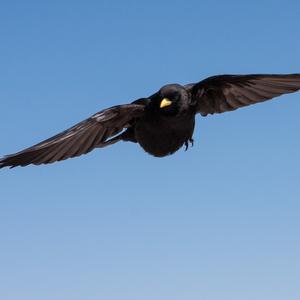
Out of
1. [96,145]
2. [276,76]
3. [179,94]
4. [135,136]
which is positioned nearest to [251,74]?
[276,76]

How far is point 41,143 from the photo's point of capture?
A: 337 inches

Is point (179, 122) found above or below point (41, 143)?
above

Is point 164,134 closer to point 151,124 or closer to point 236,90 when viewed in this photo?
point 151,124

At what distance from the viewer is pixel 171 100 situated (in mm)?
8984

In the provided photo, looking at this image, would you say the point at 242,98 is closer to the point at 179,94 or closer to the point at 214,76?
the point at 214,76

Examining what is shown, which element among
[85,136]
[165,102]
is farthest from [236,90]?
[85,136]

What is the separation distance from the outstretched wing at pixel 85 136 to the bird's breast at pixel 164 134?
1.02 ft

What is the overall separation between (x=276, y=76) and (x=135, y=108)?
2.30 meters

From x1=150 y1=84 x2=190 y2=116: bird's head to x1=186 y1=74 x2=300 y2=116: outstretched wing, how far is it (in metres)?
0.48

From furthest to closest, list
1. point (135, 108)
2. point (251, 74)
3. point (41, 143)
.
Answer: point (251, 74) < point (135, 108) < point (41, 143)

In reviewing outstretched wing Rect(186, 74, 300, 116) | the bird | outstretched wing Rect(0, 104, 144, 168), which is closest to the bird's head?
the bird

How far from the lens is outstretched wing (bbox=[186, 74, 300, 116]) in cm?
973

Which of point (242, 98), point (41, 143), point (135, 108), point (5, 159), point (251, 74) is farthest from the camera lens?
point (242, 98)

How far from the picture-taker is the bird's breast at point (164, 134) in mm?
9047
